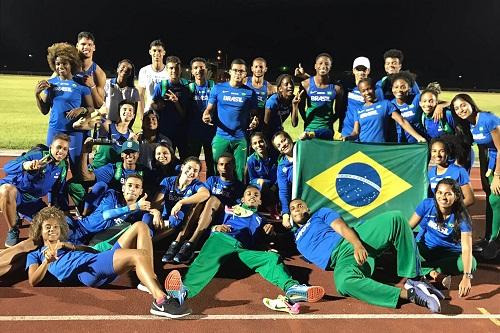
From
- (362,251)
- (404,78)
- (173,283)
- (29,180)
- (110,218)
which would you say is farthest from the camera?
(404,78)

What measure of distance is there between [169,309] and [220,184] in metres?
2.06

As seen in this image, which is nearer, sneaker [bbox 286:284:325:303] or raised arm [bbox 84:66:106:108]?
sneaker [bbox 286:284:325:303]

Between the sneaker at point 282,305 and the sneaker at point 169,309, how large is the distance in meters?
Result: 0.67

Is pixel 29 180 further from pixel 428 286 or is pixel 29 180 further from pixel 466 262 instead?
pixel 466 262

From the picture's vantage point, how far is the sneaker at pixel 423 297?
12.1 ft

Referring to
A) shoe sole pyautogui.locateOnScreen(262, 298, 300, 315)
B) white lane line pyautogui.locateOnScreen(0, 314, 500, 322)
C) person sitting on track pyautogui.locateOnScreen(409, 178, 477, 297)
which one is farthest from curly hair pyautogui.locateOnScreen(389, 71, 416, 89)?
shoe sole pyautogui.locateOnScreen(262, 298, 300, 315)

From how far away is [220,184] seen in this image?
535 centimetres

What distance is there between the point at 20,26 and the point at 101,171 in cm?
3965

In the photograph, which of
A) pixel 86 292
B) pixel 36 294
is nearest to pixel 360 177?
pixel 86 292

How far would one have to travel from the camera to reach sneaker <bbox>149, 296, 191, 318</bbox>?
3.51 m

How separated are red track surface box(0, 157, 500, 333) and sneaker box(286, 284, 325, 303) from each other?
2.7 inches

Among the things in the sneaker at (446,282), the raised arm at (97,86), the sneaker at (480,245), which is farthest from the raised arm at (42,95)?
the sneaker at (480,245)

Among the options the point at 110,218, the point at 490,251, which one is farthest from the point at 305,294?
the point at 490,251

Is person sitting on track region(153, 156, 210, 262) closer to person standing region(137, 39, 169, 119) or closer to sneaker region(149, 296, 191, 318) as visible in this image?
sneaker region(149, 296, 191, 318)
